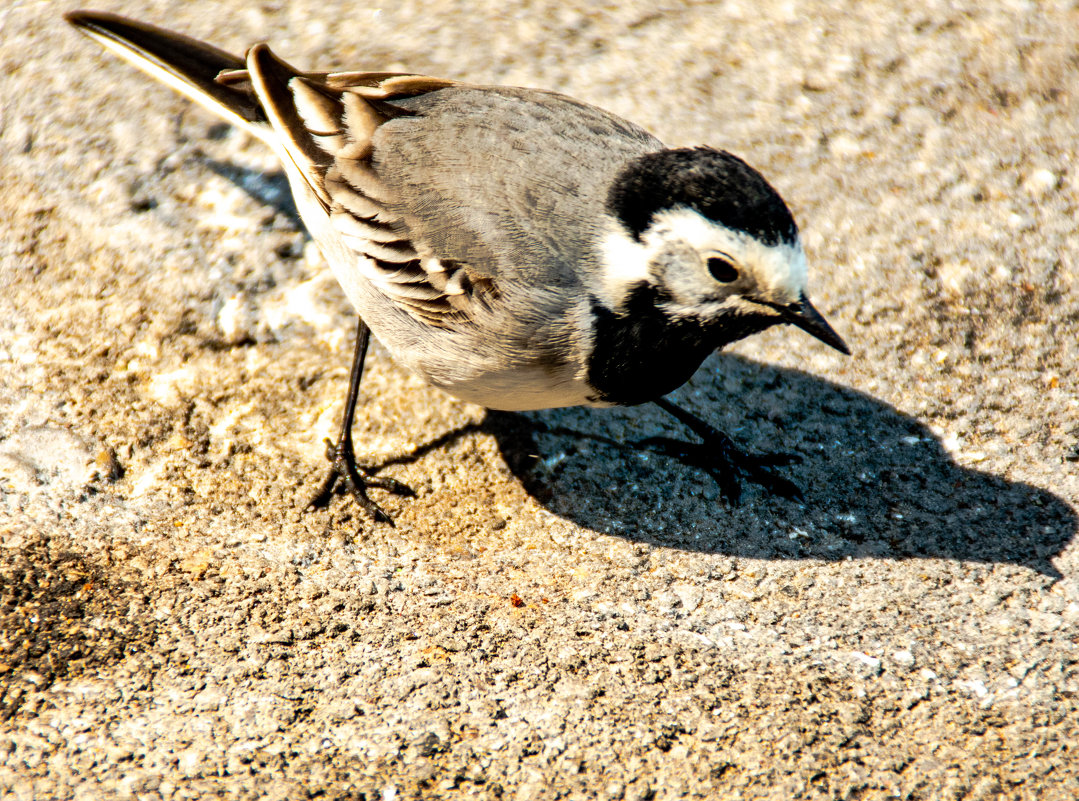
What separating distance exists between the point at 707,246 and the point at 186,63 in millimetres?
2908

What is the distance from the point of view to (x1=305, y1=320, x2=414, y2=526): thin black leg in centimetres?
425

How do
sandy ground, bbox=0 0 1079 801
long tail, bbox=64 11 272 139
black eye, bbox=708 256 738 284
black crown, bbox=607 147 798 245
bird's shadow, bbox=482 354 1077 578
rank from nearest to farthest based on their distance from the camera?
sandy ground, bbox=0 0 1079 801, black crown, bbox=607 147 798 245, black eye, bbox=708 256 738 284, bird's shadow, bbox=482 354 1077 578, long tail, bbox=64 11 272 139

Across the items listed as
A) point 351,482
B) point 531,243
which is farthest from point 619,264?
point 351,482

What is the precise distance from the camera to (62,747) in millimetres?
3045

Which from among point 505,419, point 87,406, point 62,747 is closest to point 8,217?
point 87,406

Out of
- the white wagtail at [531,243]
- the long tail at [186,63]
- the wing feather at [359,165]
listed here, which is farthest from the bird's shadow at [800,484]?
the long tail at [186,63]

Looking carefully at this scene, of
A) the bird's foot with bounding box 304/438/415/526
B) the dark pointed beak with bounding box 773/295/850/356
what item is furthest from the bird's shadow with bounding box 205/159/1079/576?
the dark pointed beak with bounding box 773/295/850/356

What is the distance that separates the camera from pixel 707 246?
3521 millimetres

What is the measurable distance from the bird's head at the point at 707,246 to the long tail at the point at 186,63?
1999 millimetres

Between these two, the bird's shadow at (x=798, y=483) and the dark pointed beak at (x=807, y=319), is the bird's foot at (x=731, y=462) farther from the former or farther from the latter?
the dark pointed beak at (x=807, y=319)

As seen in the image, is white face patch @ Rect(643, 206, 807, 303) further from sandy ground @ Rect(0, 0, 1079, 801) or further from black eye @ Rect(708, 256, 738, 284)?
sandy ground @ Rect(0, 0, 1079, 801)

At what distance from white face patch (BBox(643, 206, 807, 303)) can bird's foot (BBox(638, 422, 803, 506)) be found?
1009 mm

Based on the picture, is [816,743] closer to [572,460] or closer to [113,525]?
[572,460]

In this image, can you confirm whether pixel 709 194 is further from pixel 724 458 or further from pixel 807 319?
pixel 724 458
